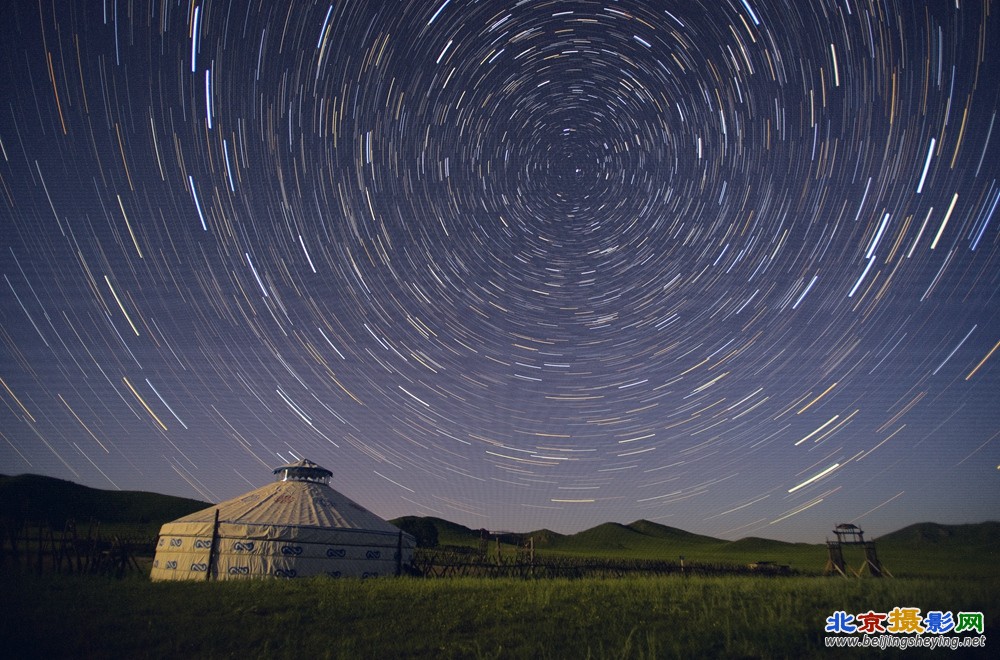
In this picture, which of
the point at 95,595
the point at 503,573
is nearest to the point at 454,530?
the point at 503,573

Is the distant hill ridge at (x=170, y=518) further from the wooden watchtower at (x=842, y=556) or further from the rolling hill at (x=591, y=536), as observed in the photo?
the wooden watchtower at (x=842, y=556)

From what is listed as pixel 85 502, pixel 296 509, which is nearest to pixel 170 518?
pixel 85 502

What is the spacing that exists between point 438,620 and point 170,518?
102 meters

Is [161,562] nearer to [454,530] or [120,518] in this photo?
[120,518]

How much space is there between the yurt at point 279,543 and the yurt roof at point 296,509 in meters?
0.05

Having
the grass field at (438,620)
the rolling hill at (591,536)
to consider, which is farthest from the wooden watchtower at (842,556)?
the rolling hill at (591,536)

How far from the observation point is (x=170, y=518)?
305 ft

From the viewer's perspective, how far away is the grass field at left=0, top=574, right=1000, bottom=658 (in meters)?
9.30

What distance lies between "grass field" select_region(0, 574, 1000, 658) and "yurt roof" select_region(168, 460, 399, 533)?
957cm

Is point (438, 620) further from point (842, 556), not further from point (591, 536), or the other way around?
point (591, 536)

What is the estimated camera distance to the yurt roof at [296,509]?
26406 mm

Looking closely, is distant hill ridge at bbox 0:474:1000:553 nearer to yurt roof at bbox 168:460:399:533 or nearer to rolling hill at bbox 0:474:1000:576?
rolling hill at bbox 0:474:1000:576

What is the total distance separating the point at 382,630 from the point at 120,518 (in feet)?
343

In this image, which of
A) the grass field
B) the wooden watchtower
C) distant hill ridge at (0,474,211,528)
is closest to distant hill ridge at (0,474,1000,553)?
distant hill ridge at (0,474,211,528)
